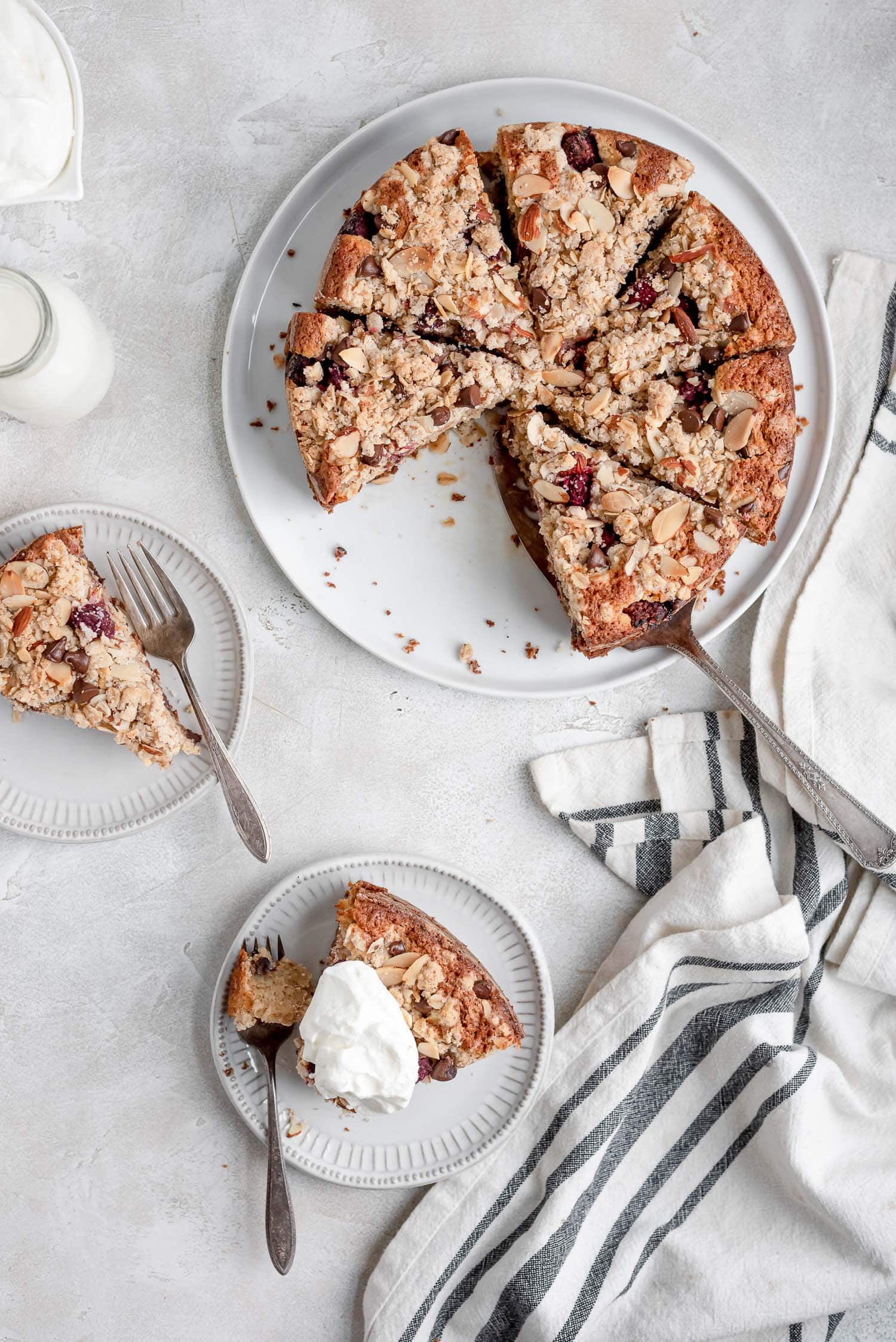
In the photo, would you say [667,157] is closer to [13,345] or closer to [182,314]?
[182,314]

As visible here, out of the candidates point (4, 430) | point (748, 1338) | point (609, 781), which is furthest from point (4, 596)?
point (748, 1338)

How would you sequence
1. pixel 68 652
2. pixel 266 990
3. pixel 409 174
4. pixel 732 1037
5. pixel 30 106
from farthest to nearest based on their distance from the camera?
pixel 732 1037
pixel 266 990
pixel 68 652
pixel 409 174
pixel 30 106

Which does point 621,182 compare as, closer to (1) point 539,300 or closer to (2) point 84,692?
(1) point 539,300

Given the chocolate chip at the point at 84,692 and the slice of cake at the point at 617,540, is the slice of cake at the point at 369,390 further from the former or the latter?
the chocolate chip at the point at 84,692

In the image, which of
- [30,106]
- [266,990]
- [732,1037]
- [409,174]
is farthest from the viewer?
[732,1037]

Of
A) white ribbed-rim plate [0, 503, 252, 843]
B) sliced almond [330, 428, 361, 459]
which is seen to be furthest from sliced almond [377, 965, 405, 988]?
sliced almond [330, 428, 361, 459]

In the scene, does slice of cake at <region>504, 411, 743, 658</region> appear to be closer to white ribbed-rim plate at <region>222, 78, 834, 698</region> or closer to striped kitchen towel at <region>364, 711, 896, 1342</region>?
white ribbed-rim plate at <region>222, 78, 834, 698</region>

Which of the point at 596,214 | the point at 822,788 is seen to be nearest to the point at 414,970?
the point at 822,788
